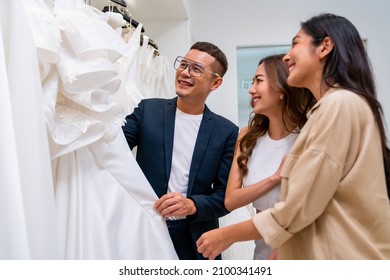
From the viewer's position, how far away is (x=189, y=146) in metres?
1.01

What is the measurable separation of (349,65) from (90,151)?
0.55 m

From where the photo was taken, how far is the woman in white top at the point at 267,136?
0.88 metres

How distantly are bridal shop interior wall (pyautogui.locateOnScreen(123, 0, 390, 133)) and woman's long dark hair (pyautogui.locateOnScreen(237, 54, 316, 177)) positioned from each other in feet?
4.73

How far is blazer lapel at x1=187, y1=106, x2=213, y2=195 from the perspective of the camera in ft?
3.13

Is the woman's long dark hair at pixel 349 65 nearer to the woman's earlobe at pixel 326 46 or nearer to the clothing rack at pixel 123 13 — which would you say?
the woman's earlobe at pixel 326 46

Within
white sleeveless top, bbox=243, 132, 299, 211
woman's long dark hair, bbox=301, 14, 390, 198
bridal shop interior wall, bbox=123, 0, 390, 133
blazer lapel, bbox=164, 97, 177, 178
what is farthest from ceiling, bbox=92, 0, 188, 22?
woman's long dark hair, bbox=301, 14, 390, 198

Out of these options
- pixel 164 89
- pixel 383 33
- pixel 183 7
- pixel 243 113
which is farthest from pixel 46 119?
pixel 243 113

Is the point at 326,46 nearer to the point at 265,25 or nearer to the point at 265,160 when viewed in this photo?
the point at 265,160

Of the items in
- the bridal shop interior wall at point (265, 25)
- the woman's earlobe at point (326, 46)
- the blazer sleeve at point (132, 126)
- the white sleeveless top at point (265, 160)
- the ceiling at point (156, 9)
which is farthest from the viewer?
the bridal shop interior wall at point (265, 25)

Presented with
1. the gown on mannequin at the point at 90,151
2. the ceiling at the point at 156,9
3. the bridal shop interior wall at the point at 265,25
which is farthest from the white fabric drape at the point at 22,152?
the bridal shop interior wall at the point at 265,25

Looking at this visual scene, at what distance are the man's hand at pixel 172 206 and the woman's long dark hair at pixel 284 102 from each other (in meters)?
0.21

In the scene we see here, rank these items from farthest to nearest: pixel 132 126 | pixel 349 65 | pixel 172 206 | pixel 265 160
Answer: pixel 132 126 → pixel 265 160 → pixel 172 206 → pixel 349 65

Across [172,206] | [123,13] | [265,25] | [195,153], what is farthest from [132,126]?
[265,25]

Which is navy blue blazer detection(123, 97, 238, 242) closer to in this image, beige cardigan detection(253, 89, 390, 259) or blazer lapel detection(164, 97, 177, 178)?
blazer lapel detection(164, 97, 177, 178)
